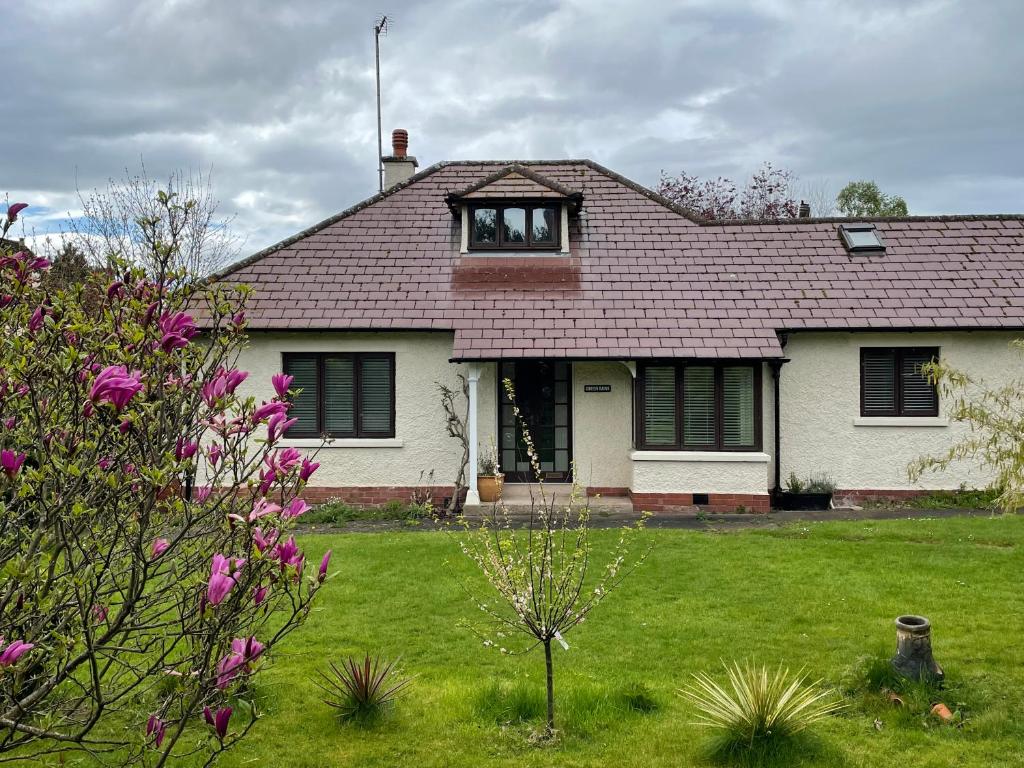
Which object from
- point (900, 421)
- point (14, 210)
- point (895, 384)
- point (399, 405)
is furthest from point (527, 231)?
point (14, 210)

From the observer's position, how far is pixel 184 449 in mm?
3621

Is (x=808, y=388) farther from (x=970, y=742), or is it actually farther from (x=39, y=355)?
(x=39, y=355)

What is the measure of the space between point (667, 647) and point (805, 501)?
8.62 meters

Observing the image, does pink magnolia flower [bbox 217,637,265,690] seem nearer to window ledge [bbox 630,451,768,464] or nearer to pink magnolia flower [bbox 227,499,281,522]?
pink magnolia flower [bbox 227,499,281,522]

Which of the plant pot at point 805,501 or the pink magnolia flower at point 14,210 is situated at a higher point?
the pink magnolia flower at point 14,210

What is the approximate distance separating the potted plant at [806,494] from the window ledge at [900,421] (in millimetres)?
1214

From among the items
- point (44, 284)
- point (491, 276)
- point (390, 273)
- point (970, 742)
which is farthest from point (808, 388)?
point (44, 284)

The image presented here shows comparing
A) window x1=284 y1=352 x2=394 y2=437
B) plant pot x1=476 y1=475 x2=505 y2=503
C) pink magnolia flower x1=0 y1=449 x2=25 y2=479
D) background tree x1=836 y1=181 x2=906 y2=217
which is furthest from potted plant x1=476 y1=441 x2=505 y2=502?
background tree x1=836 y1=181 x2=906 y2=217

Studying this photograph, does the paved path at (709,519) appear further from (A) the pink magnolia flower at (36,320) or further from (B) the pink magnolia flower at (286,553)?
(B) the pink magnolia flower at (286,553)

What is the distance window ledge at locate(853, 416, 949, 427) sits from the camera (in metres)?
15.8

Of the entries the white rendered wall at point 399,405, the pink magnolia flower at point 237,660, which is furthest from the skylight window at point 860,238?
the pink magnolia flower at point 237,660

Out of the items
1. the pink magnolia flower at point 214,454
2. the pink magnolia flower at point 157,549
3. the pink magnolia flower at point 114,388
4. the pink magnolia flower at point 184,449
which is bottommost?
the pink magnolia flower at point 157,549

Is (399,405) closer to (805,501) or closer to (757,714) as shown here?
(805,501)

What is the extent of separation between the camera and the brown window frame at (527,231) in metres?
17.7
